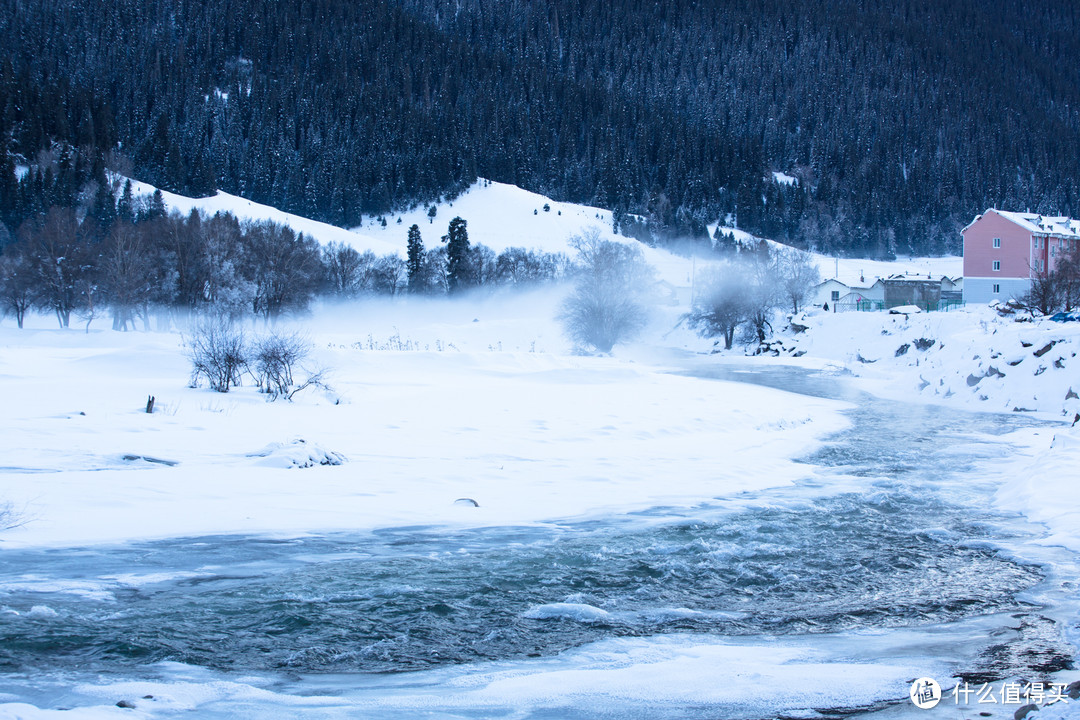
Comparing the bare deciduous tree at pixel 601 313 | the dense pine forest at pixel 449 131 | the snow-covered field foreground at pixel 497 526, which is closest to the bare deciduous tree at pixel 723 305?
the bare deciduous tree at pixel 601 313

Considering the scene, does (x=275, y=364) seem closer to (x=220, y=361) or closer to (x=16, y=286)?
(x=220, y=361)

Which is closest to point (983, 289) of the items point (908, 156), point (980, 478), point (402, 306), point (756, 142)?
point (402, 306)

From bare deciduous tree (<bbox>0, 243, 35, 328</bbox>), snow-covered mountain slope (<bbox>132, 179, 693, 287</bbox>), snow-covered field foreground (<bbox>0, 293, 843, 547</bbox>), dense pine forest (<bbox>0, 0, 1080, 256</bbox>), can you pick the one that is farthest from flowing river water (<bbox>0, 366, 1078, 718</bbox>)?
dense pine forest (<bbox>0, 0, 1080, 256</bbox>)

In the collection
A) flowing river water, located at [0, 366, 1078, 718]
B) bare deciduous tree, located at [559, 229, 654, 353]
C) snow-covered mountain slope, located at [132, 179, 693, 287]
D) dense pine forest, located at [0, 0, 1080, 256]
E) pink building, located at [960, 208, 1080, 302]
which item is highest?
dense pine forest, located at [0, 0, 1080, 256]

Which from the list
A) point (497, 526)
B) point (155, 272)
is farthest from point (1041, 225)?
point (497, 526)

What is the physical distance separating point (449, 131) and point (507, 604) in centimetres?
14318

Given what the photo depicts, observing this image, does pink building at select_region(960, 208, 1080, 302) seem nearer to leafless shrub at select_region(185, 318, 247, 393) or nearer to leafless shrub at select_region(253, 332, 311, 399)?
leafless shrub at select_region(253, 332, 311, 399)

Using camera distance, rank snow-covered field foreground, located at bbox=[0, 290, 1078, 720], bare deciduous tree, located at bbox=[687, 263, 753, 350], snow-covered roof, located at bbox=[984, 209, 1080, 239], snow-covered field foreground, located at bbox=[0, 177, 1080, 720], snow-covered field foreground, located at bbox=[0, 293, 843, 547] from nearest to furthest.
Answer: snow-covered field foreground, located at bbox=[0, 290, 1078, 720]
snow-covered field foreground, located at bbox=[0, 177, 1080, 720]
snow-covered field foreground, located at bbox=[0, 293, 843, 547]
bare deciduous tree, located at bbox=[687, 263, 753, 350]
snow-covered roof, located at bbox=[984, 209, 1080, 239]

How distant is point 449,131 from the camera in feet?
468

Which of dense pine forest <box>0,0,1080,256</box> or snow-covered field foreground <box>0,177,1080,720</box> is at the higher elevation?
dense pine forest <box>0,0,1080,256</box>

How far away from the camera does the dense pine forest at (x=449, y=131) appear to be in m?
123

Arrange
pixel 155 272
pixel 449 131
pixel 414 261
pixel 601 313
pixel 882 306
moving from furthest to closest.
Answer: pixel 449 131, pixel 414 261, pixel 882 306, pixel 155 272, pixel 601 313

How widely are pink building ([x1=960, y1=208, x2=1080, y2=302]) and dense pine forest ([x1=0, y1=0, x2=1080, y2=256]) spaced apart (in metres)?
56.8

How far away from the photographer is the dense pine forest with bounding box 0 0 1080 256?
123m
